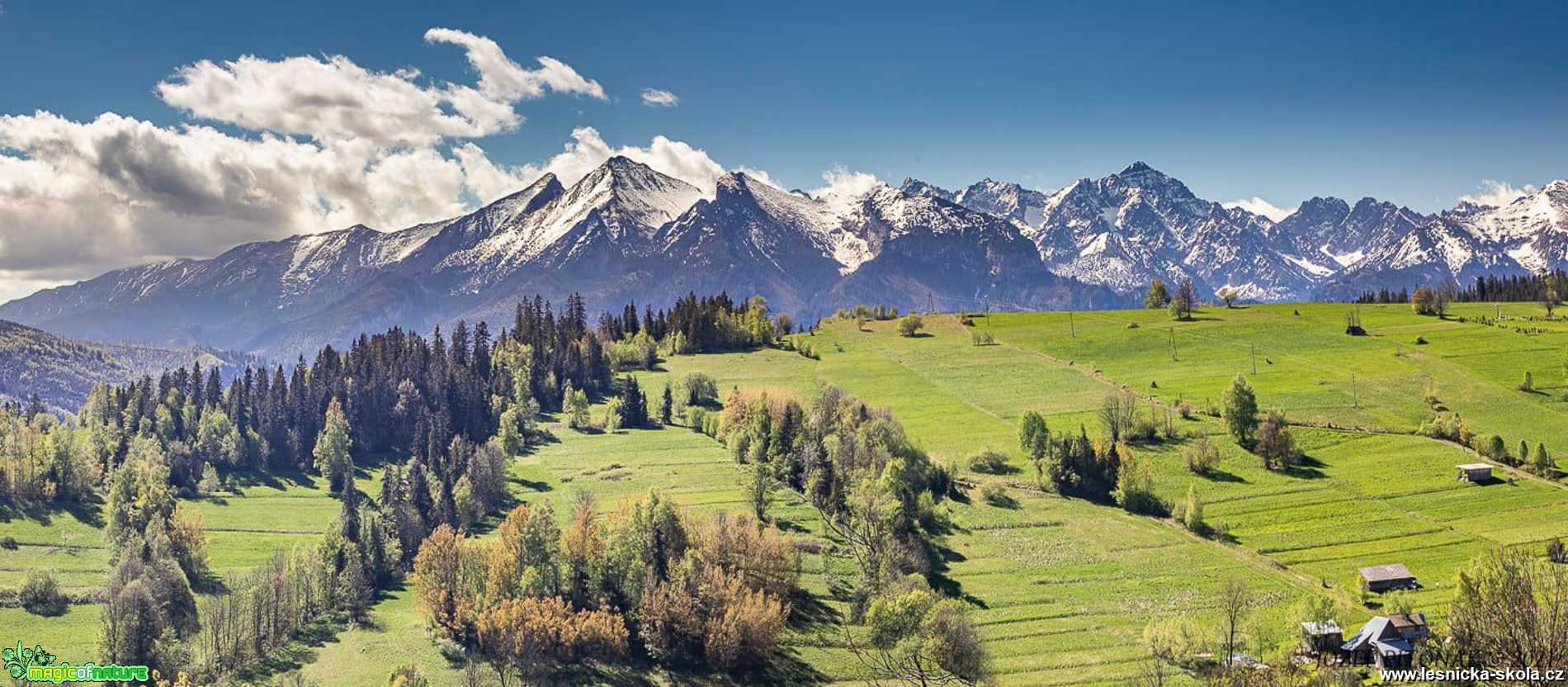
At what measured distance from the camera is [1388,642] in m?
80.8

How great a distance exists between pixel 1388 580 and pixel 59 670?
13278 cm

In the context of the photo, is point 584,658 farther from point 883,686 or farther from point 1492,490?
point 1492,490

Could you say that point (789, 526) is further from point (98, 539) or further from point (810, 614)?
point (98, 539)

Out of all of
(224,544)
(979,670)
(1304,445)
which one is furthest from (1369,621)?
(224,544)

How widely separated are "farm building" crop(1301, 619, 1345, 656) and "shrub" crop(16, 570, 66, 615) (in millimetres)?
137843

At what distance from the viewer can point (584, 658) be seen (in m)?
99.2

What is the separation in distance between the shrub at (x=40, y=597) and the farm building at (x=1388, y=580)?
491 ft

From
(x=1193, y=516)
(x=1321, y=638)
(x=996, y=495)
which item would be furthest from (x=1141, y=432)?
(x=1321, y=638)

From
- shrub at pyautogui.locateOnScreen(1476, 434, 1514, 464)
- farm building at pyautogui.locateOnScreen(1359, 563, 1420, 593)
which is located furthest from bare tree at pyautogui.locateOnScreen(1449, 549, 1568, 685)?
shrub at pyautogui.locateOnScreen(1476, 434, 1514, 464)

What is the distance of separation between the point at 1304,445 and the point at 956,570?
220ft

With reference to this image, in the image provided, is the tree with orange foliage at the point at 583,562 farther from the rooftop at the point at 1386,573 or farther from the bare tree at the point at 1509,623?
the rooftop at the point at 1386,573

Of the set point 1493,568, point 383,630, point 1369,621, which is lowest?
point 383,630

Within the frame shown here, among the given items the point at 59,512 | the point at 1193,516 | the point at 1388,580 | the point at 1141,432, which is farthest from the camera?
the point at 59,512

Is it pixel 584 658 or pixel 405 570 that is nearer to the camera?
pixel 584 658
